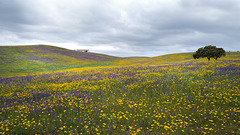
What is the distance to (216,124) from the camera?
489 centimetres

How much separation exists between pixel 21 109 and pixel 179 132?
7.23 metres

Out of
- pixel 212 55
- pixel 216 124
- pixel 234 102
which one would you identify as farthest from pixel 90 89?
pixel 212 55

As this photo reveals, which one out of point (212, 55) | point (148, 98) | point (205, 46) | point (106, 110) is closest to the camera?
point (106, 110)

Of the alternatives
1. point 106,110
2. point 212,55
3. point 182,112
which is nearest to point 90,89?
point 106,110

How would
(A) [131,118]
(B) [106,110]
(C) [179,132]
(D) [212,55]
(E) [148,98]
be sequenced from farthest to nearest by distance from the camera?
(D) [212,55] < (E) [148,98] < (B) [106,110] < (A) [131,118] < (C) [179,132]

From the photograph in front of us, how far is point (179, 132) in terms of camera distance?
4598mm

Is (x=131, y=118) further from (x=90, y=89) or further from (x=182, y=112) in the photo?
(x=90, y=89)

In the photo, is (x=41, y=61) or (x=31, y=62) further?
(x=41, y=61)

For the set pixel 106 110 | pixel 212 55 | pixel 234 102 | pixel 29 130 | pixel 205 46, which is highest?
pixel 205 46

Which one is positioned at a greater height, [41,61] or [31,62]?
[41,61]

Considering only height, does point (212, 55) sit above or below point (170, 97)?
above

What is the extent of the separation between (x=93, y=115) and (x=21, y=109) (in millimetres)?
3758

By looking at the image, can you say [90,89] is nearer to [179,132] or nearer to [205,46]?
[179,132]

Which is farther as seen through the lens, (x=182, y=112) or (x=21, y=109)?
(x=21, y=109)
